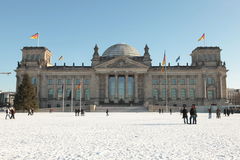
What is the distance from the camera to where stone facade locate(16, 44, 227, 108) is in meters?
83.0

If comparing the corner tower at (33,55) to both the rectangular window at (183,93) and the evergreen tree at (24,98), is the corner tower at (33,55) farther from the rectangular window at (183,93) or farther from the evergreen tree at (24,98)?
the rectangular window at (183,93)

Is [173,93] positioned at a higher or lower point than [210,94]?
higher

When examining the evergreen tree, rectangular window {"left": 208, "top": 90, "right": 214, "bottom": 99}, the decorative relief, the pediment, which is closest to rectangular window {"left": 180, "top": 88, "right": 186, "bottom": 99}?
rectangular window {"left": 208, "top": 90, "right": 214, "bottom": 99}

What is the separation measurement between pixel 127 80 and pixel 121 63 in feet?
21.1

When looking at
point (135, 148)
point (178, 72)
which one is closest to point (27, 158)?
point (135, 148)

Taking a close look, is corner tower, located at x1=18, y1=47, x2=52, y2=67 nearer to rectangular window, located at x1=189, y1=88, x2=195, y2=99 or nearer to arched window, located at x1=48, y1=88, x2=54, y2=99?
arched window, located at x1=48, y1=88, x2=54, y2=99

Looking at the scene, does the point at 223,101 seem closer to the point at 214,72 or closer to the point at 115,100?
the point at 214,72

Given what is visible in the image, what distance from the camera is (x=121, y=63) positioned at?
83.1 metres

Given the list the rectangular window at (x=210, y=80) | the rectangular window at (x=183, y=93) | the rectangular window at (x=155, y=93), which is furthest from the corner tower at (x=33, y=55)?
the rectangular window at (x=210, y=80)

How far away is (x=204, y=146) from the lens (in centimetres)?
1030

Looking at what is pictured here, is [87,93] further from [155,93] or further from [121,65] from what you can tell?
[155,93]

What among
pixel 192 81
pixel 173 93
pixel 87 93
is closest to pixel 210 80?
pixel 192 81

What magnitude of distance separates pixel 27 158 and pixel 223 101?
83755 mm

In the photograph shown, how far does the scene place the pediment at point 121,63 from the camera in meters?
82.9
